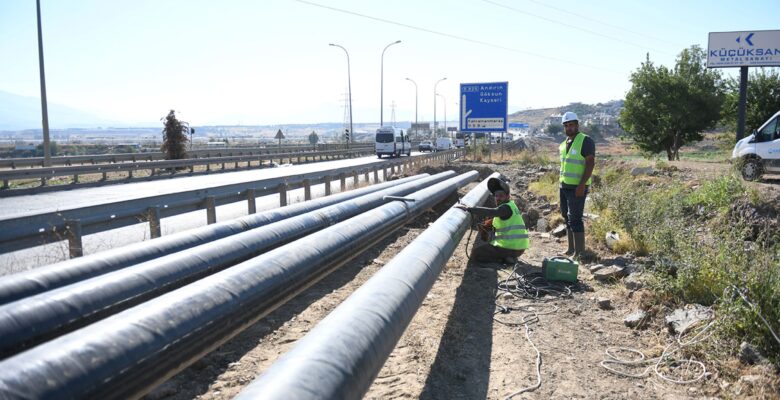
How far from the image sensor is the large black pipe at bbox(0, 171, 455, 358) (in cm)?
319

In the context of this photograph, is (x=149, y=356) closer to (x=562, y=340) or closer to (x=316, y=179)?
(x=562, y=340)

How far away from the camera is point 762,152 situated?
55.4 feet

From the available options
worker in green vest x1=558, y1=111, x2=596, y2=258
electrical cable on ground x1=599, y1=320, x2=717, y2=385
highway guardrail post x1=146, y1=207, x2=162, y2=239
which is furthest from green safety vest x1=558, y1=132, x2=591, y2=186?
highway guardrail post x1=146, y1=207, x2=162, y2=239

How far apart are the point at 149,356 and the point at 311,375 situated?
1018 millimetres

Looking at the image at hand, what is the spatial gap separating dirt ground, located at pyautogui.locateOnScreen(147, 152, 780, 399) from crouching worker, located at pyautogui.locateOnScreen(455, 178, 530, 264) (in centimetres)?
50

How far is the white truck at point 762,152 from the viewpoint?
54.6 ft

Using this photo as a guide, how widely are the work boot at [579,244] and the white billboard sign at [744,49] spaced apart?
26951 mm

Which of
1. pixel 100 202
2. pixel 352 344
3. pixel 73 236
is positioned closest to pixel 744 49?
pixel 100 202

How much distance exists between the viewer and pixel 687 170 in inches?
756

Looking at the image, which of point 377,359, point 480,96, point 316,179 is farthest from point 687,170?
point 377,359

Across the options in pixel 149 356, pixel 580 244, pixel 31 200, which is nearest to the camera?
pixel 149 356

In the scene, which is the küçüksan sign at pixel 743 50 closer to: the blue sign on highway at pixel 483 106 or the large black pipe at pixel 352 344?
the blue sign on highway at pixel 483 106

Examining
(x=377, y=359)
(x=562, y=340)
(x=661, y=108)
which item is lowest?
(x=562, y=340)

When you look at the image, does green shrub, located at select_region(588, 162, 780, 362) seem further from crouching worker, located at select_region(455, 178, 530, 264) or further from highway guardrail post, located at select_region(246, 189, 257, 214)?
highway guardrail post, located at select_region(246, 189, 257, 214)
